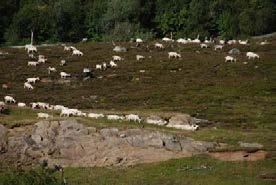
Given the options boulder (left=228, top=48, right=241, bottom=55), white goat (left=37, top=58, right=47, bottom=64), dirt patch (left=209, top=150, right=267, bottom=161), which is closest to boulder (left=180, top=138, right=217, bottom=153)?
dirt patch (left=209, top=150, right=267, bottom=161)

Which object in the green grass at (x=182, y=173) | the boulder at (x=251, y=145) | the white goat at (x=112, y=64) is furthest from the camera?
the white goat at (x=112, y=64)

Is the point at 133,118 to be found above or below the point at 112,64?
below

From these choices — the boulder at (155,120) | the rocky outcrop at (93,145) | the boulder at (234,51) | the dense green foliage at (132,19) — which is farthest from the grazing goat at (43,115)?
the dense green foliage at (132,19)

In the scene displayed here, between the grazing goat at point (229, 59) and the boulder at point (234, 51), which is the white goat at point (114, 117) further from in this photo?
the boulder at point (234, 51)

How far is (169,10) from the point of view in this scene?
15425cm

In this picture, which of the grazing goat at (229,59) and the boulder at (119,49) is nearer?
the grazing goat at (229,59)

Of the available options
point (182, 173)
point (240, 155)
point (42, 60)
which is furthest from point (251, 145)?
point (42, 60)

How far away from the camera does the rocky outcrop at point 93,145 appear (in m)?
51.4

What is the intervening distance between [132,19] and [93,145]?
330 ft

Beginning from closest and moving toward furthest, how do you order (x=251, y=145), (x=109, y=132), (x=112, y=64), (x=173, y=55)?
1. (x=251, y=145)
2. (x=109, y=132)
3. (x=112, y=64)
4. (x=173, y=55)

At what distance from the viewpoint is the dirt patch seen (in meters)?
50.8

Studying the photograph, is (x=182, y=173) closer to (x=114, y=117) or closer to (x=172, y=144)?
(x=172, y=144)

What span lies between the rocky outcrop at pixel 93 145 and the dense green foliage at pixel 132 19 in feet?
307

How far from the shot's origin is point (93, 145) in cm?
5306
